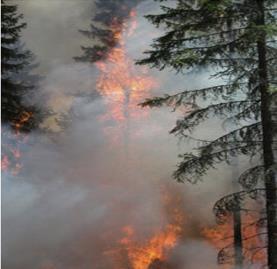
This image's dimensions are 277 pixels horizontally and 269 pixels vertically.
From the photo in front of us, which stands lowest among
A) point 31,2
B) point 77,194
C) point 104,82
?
point 77,194

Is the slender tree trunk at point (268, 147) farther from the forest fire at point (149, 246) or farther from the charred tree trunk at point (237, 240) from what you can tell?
the forest fire at point (149, 246)

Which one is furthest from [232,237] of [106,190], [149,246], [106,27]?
[106,27]

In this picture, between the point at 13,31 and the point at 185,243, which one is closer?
the point at 13,31

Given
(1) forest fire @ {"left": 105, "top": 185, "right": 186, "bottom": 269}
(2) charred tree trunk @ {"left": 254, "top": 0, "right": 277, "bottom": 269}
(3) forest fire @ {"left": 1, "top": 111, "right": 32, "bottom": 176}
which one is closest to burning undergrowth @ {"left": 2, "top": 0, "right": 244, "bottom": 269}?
(1) forest fire @ {"left": 105, "top": 185, "right": 186, "bottom": 269}

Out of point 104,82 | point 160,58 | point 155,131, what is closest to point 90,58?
point 104,82

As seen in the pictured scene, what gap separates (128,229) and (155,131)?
30.4ft

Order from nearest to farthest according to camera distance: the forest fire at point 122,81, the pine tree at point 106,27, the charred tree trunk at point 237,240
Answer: the charred tree trunk at point 237,240 → the forest fire at point 122,81 → the pine tree at point 106,27

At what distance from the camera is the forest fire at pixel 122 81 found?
2816 centimetres

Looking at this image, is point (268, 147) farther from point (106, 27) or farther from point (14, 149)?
point (106, 27)

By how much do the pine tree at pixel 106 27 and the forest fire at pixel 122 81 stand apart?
0.60 feet

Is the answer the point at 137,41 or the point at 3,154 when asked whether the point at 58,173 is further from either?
the point at 137,41

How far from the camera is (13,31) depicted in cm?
1909

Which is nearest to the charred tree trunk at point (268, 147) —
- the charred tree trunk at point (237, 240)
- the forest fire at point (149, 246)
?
the charred tree trunk at point (237, 240)

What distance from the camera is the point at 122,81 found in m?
28.0
